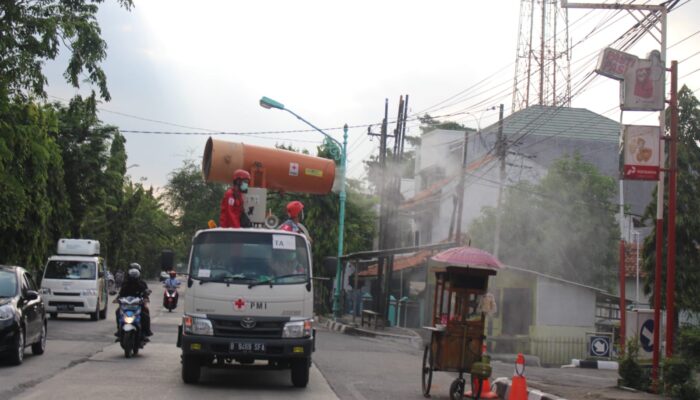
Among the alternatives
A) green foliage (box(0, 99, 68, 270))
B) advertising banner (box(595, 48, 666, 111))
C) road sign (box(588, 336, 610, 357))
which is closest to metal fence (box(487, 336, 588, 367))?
road sign (box(588, 336, 610, 357))

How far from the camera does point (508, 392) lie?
13.2 meters

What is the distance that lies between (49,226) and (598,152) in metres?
28.5

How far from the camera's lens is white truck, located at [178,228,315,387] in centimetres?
1147

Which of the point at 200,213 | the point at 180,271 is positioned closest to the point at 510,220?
the point at 180,271

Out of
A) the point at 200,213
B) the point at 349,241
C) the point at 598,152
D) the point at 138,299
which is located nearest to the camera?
the point at 138,299

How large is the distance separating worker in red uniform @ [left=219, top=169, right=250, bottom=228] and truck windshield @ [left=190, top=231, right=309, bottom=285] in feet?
3.05

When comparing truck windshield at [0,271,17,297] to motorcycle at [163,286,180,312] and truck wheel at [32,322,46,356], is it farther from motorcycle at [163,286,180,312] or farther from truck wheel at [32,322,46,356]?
motorcycle at [163,286,180,312]

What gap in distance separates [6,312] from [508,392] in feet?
25.9

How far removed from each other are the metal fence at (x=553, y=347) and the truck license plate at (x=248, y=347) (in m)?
17.7

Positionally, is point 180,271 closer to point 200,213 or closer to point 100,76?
point 100,76

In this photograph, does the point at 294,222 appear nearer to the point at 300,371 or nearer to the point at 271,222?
the point at 271,222

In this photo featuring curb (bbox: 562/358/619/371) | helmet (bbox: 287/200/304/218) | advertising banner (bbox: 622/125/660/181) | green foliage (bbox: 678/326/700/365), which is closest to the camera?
green foliage (bbox: 678/326/700/365)

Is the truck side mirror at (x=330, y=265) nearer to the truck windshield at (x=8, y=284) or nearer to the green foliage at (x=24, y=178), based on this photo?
the truck windshield at (x=8, y=284)

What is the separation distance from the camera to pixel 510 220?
35.9 metres
